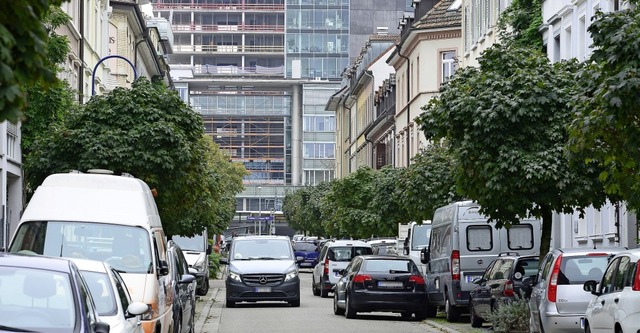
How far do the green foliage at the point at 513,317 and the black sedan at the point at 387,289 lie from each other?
725 centimetres

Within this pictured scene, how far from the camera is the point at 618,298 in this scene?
15562 millimetres

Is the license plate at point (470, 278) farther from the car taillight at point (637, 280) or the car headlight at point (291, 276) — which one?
the car taillight at point (637, 280)

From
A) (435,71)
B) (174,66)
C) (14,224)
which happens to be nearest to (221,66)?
(174,66)

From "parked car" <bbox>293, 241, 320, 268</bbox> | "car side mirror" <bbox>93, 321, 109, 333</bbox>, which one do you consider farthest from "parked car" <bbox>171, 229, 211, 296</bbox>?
"car side mirror" <bbox>93, 321, 109, 333</bbox>

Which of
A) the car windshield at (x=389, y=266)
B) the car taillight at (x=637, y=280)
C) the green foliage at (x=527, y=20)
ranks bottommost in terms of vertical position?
the car windshield at (x=389, y=266)

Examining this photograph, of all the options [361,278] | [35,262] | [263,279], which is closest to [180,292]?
[35,262]

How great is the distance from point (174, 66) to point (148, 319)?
162 m

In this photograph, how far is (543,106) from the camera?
2503 centimetres

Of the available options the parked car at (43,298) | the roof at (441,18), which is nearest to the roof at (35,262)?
the parked car at (43,298)

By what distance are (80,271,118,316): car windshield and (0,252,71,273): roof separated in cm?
171

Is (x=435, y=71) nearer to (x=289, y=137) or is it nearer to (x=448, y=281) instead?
(x=448, y=281)

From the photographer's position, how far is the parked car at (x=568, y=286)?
19.5 m

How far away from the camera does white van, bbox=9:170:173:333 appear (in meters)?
17.0

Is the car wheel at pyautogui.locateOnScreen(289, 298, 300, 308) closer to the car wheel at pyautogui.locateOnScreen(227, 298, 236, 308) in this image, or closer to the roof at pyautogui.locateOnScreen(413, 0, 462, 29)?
the car wheel at pyautogui.locateOnScreen(227, 298, 236, 308)
